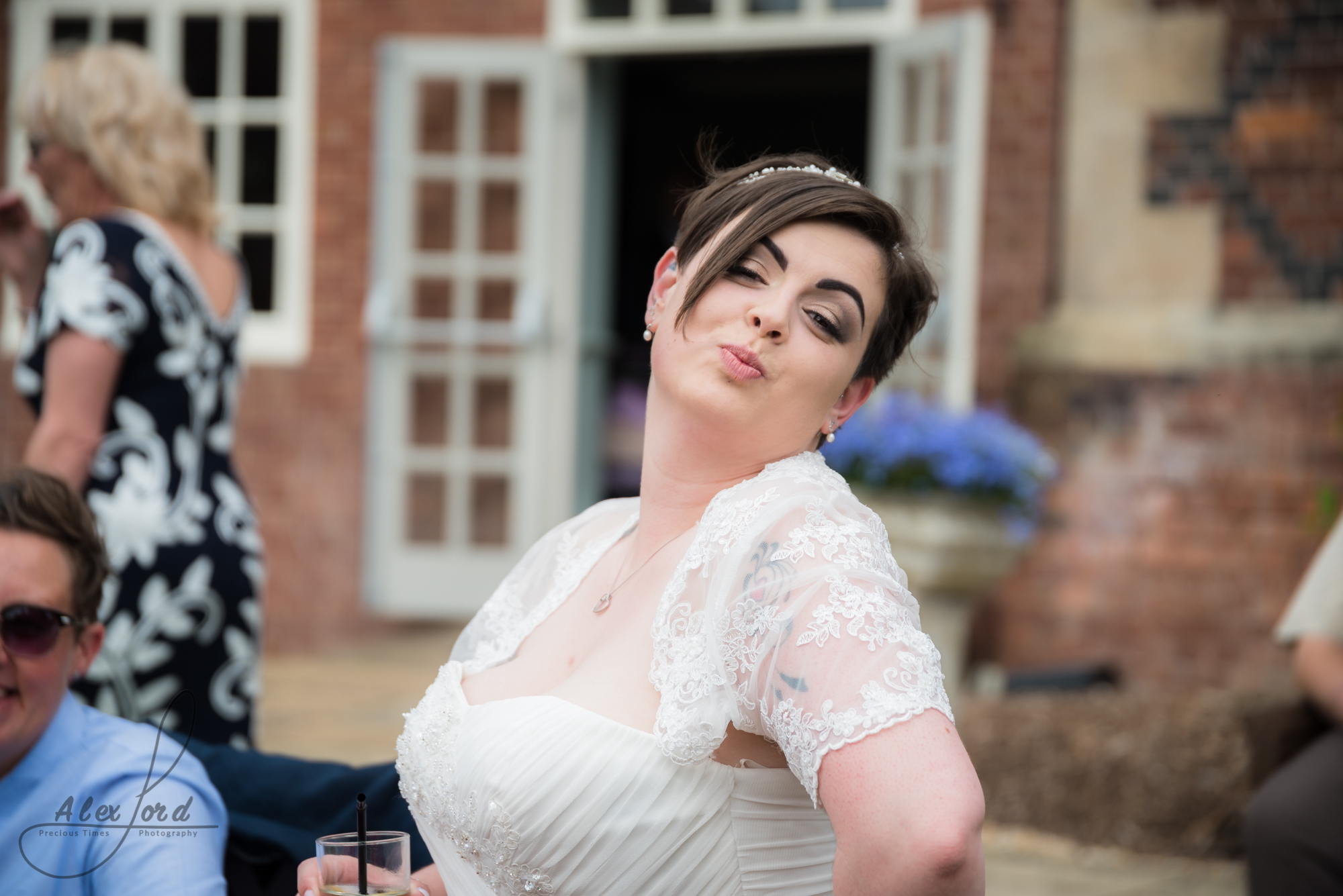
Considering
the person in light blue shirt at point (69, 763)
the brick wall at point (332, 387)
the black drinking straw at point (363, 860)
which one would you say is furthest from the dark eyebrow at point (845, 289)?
the brick wall at point (332, 387)

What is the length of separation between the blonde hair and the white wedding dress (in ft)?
5.55

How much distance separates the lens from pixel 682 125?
10.7m

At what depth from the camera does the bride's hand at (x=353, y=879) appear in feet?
4.93

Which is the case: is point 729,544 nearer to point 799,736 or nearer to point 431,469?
point 799,736

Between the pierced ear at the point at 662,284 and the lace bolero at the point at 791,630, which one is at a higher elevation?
the pierced ear at the point at 662,284

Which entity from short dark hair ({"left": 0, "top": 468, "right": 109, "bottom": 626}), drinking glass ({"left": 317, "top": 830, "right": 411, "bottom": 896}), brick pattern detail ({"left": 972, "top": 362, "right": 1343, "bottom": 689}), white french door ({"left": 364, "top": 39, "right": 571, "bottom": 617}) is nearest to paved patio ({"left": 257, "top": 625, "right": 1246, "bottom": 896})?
white french door ({"left": 364, "top": 39, "right": 571, "bottom": 617})

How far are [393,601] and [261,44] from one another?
3.01m

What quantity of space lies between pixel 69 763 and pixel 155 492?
1.06 metres

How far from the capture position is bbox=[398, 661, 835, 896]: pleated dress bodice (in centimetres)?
133

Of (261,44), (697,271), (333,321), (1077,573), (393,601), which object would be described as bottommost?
(393,601)

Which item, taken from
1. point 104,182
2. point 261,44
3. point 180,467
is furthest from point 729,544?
point 261,44

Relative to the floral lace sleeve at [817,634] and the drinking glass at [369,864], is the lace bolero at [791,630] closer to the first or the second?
the floral lace sleeve at [817,634]

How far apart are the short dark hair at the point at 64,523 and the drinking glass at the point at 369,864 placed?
53 centimetres

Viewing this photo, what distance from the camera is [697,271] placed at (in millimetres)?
1506
